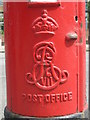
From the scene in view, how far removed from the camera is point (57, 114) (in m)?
2.56

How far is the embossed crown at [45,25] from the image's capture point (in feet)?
7.90

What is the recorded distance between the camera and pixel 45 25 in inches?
95.2

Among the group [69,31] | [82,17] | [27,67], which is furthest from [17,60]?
[82,17]

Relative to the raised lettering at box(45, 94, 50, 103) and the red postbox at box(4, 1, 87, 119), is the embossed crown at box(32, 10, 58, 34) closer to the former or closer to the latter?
the red postbox at box(4, 1, 87, 119)

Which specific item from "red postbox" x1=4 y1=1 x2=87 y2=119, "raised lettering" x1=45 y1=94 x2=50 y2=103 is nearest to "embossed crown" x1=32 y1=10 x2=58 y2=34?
"red postbox" x1=4 y1=1 x2=87 y2=119

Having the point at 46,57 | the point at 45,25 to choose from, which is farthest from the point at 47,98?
the point at 45,25

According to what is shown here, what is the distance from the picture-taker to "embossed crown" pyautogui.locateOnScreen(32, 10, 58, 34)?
241cm

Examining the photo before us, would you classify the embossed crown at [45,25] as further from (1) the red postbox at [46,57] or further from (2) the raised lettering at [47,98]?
(2) the raised lettering at [47,98]

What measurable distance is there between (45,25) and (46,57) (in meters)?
0.27

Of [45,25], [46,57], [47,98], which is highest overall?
[45,25]


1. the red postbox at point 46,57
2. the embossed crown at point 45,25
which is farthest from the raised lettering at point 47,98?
the embossed crown at point 45,25

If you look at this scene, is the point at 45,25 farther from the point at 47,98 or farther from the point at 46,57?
the point at 47,98

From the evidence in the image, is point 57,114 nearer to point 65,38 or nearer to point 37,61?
point 37,61

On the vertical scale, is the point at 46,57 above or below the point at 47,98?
above
